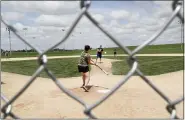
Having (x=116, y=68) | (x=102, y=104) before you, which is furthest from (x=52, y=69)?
(x=102, y=104)

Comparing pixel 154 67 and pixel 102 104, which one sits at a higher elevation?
pixel 102 104

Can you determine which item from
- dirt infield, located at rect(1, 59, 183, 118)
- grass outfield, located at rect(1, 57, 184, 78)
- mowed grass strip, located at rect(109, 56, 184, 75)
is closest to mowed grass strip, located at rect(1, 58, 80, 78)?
grass outfield, located at rect(1, 57, 184, 78)

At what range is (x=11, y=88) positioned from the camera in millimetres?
11289

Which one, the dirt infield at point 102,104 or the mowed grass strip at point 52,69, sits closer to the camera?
the dirt infield at point 102,104

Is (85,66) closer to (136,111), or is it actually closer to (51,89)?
(51,89)

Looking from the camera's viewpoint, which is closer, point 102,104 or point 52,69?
point 102,104

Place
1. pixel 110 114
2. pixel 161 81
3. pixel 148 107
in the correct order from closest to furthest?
pixel 110 114, pixel 148 107, pixel 161 81

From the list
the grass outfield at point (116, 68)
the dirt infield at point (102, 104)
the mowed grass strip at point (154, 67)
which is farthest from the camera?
the grass outfield at point (116, 68)

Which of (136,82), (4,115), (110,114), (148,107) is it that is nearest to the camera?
(4,115)

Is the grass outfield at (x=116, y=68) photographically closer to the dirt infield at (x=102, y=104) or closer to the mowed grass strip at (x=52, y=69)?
the mowed grass strip at (x=52, y=69)

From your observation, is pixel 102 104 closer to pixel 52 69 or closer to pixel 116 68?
pixel 116 68

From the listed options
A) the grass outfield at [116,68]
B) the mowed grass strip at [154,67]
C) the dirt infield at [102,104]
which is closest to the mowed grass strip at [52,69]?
the grass outfield at [116,68]

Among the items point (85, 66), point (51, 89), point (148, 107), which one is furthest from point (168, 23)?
point (51, 89)

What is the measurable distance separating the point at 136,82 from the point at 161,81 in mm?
1349
